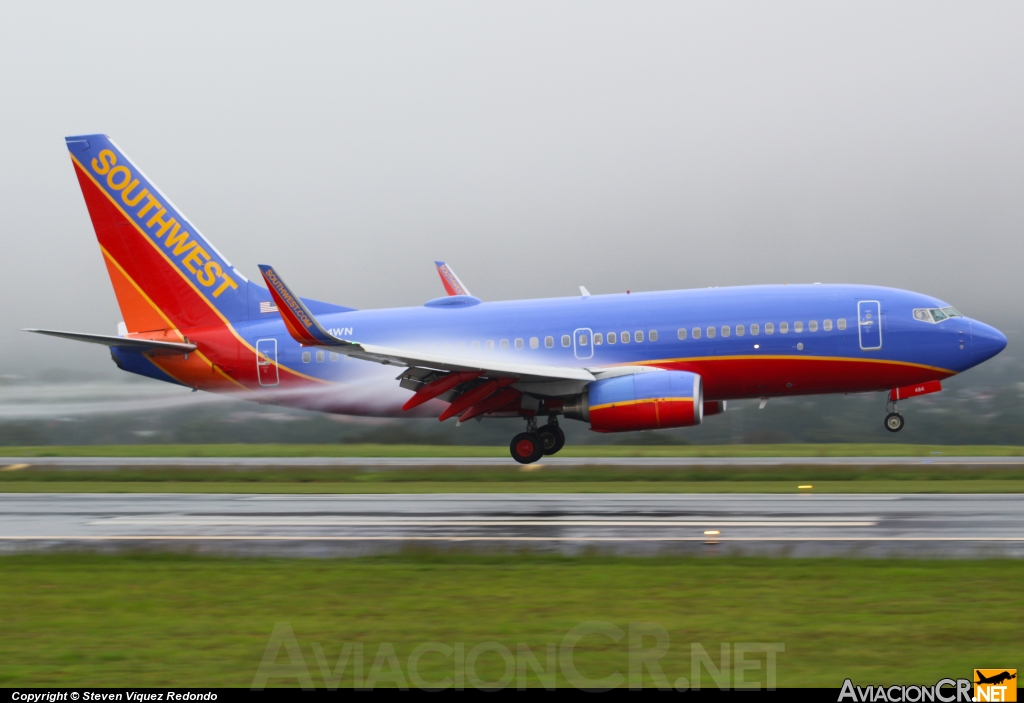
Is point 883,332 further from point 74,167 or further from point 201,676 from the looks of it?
point 74,167

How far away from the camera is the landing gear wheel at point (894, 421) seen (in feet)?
84.8

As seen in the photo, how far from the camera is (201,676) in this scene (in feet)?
27.3

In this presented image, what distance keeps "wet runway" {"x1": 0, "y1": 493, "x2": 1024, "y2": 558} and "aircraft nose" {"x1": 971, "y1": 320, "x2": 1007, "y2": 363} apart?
21.2ft

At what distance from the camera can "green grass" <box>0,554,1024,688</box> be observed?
337 inches

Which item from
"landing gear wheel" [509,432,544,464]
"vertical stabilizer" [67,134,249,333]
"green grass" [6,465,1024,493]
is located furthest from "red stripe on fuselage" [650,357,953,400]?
"vertical stabilizer" [67,134,249,333]

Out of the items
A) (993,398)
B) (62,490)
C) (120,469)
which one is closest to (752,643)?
(62,490)

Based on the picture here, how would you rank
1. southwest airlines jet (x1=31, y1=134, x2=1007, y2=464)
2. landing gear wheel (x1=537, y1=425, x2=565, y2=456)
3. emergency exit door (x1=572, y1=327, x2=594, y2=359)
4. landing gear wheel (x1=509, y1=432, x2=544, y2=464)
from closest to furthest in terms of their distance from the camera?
southwest airlines jet (x1=31, y1=134, x2=1007, y2=464), emergency exit door (x1=572, y1=327, x2=594, y2=359), landing gear wheel (x1=509, y1=432, x2=544, y2=464), landing gear wheel (x1=537, y1=425, x2=565, y2=456)

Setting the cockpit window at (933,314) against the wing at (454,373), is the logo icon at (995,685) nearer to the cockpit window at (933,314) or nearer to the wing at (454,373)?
the wing at (454,373)

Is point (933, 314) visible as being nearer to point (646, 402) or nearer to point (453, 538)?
point (646, 402)

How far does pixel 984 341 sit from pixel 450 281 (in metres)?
14.6

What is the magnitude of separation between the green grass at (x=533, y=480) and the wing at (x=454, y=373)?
1919 mm

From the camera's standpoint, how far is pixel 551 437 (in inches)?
1043

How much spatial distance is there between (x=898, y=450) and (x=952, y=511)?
1659 centimetres

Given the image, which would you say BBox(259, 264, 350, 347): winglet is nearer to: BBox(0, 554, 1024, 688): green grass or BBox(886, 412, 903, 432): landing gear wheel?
BBox(0, 554, 1024, 688): green grass
